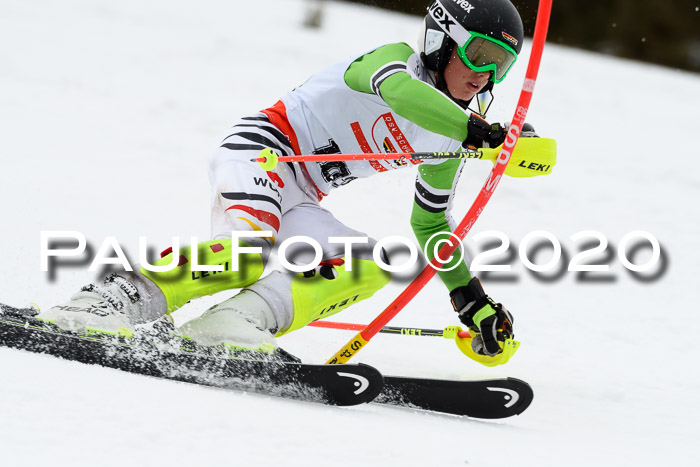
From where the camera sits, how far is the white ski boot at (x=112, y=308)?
2652mm

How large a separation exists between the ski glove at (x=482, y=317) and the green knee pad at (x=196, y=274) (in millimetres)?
1033

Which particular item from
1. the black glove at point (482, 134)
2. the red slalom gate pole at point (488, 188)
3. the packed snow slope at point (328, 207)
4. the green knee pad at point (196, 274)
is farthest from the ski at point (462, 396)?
the black glove at point (482, 134)

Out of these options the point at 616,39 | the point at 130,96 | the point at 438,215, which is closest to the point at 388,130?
the point at 438,215

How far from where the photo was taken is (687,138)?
10.4 metres

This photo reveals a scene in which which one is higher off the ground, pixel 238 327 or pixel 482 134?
pixel 482 134

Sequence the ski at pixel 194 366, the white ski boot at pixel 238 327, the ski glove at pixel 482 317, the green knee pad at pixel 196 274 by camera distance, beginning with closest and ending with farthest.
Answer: the ski at pixel 194 366 → the white ski boot at pixel 238 327 → the green knee pad at pixel 196 274 → the ski glove at pixel 482 317

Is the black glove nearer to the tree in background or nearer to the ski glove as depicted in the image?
the ski glove

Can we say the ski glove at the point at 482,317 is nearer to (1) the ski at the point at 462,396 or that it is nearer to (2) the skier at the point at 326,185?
(2) the skier at the point at 326,185

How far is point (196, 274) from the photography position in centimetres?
285

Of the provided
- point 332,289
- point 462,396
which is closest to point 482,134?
point 332,289

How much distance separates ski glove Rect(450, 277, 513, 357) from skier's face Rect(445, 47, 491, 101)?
2.67 feet

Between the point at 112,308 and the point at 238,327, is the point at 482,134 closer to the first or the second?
the point at 238,327

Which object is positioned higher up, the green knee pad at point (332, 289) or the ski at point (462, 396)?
the green knee pad at point (332, 289)

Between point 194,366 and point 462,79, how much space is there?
1479 mm
